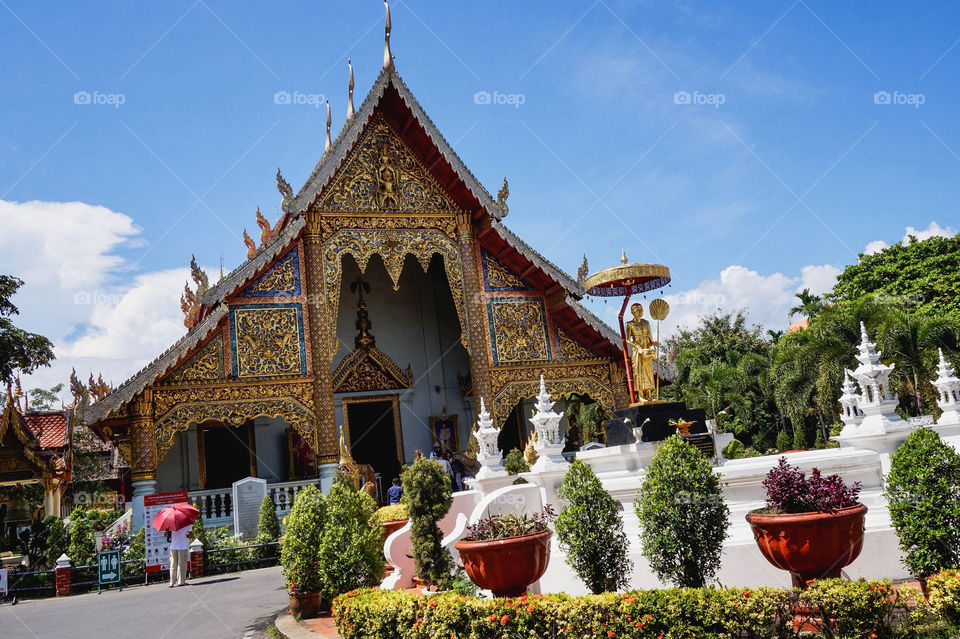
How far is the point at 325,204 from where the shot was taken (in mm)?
14219

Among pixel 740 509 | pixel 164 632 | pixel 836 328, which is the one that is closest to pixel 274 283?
pixel 164 632

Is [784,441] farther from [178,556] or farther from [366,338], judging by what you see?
[178,556]

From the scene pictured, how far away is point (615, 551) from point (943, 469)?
6.79ft

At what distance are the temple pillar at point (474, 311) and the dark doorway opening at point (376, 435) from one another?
307 centimetres

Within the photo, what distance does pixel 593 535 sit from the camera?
487 centimetres

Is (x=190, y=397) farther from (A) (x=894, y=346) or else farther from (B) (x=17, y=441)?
(A) (x=894, y=346)

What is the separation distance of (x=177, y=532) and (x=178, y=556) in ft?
1.23

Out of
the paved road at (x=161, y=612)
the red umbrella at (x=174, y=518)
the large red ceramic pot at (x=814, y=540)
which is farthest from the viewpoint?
the red umbrella at (x=174, y=518)

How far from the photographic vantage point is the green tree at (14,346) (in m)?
16.9

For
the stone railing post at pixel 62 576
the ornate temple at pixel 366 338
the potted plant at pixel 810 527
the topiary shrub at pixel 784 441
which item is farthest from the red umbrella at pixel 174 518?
the topiary shrub at pixel 784 441

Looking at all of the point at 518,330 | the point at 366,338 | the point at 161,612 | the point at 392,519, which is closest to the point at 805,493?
the point at 392,519

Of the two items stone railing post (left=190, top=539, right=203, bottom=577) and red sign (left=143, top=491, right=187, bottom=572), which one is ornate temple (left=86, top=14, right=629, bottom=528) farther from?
stone railing post (left=190, top=539, right=203, bottom=577)

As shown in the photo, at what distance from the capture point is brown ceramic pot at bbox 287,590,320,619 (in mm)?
6789

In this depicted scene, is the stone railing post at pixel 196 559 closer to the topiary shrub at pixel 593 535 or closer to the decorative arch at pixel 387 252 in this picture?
the decorative arch at pixel 387 252
